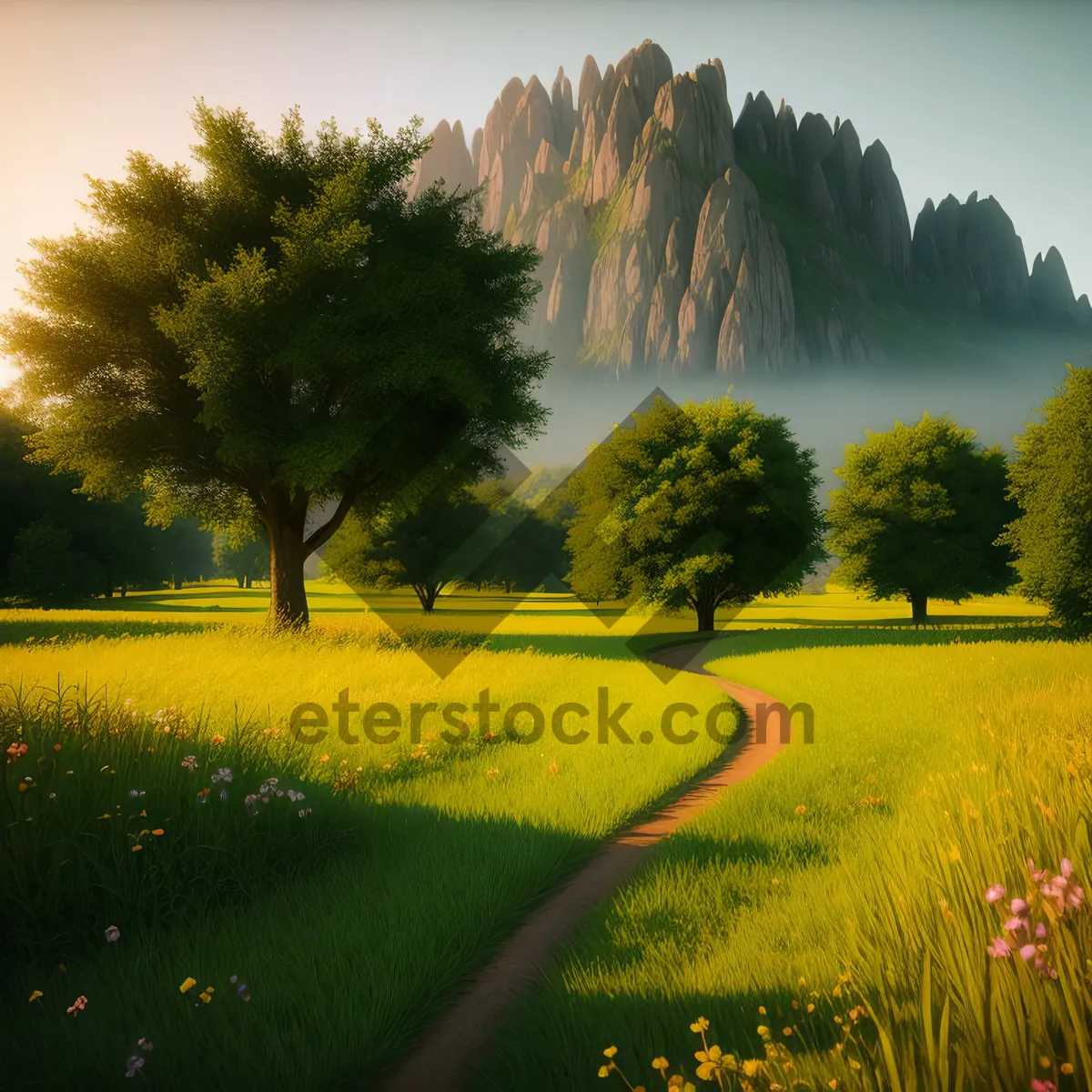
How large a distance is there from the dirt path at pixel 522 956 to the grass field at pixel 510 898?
0.56 ft

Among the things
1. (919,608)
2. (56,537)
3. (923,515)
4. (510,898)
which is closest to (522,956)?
(510,898)

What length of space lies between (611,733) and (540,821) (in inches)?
190

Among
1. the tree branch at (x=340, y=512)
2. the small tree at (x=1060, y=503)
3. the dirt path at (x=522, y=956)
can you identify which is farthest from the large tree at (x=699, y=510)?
the dirt path at (x=522, y=956)

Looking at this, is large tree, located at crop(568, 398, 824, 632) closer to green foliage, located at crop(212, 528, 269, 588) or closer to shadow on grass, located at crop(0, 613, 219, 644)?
shadow on grass, located at crop(0, 613, 219, 644)

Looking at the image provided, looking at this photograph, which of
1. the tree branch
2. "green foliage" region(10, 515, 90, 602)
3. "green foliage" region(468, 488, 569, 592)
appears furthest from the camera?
"green foliage" region(468, 488, 569, 592)

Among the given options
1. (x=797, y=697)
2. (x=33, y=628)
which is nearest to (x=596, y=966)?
(x=797, y=697)

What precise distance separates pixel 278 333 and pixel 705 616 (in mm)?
27948

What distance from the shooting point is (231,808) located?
235 inches

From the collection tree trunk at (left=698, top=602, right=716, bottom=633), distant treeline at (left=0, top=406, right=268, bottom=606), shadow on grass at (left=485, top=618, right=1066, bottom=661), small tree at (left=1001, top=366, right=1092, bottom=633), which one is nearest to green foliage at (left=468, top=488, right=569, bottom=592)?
tree trunk at (left=698, top=602, right=716, bottom=633)

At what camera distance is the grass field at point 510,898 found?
3.21 m

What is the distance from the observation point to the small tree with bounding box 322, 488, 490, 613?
46.7 meters

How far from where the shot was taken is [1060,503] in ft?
94.9

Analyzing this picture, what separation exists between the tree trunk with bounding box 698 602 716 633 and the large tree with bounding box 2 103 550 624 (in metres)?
19.2

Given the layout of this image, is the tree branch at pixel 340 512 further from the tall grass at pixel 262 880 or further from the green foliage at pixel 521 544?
the green foliage at pixel 521 544
